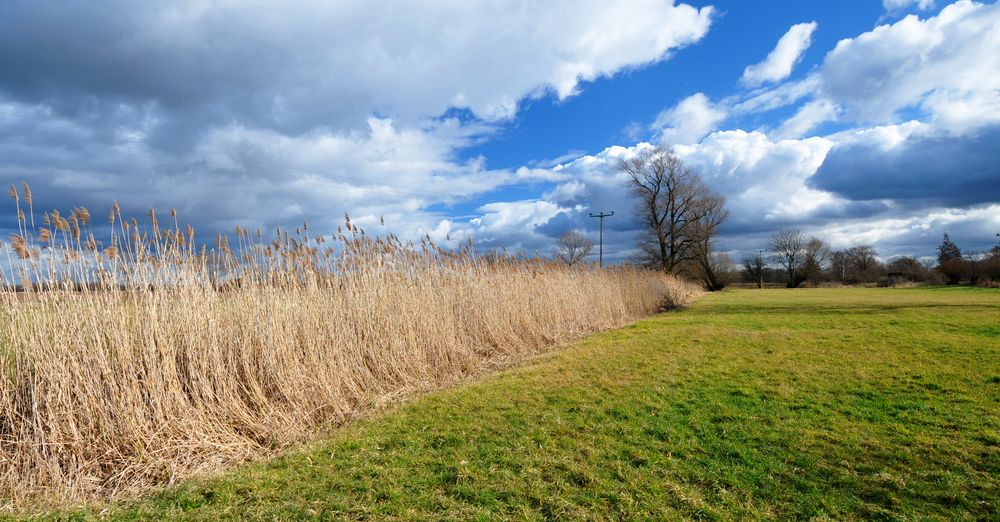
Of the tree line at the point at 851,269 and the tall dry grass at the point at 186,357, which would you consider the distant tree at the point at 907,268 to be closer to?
the tree line at the point at 851,269

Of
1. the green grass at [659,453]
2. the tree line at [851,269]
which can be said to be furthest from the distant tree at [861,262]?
the green grass at [659,453]

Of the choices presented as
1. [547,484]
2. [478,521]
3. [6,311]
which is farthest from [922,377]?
[6,311]

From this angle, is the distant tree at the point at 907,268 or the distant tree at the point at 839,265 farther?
the distant tree at the point at 839,265

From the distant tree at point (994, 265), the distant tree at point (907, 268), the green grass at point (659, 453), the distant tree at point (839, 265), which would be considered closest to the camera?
the green grass at point (659, 453)

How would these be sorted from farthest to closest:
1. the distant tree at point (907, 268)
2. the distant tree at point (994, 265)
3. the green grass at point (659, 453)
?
the distant tree at point (907, 268) → the distant tree at point (994, 265) → the green grass at point (659, 453)

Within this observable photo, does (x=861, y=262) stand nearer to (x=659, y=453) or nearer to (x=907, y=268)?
(x=907, y=268)

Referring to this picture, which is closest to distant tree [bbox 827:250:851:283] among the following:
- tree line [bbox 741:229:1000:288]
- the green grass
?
tree line [bbox 741:229:1000:288]

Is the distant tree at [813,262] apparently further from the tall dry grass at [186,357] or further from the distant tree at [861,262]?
the tall dry grass at [186,357]

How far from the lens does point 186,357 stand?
446 cm

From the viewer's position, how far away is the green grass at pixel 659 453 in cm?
303

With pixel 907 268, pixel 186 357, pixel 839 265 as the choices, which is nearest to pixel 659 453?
pixel 186 357

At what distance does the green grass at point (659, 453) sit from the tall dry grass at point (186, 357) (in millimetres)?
561

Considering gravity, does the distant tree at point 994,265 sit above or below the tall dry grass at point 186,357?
below

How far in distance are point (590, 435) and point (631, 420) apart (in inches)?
→ 26.0
